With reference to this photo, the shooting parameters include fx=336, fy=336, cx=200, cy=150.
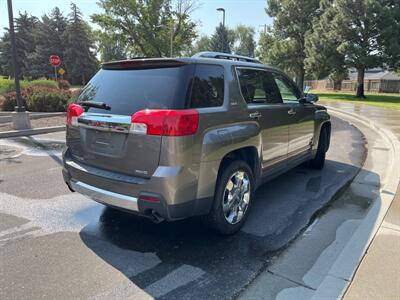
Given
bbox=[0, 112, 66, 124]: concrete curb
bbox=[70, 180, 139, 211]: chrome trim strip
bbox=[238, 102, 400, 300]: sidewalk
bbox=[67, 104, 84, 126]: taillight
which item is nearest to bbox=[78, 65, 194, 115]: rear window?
bbox=[67, 104, 84, 126]: taillight

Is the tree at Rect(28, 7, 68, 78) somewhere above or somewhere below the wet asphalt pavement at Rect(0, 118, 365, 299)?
above

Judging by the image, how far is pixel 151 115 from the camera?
9.84 ft

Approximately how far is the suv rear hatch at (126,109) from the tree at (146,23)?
35345mm

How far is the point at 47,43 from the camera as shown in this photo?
57938 millimetres

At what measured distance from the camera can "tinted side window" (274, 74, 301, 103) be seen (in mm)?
4989

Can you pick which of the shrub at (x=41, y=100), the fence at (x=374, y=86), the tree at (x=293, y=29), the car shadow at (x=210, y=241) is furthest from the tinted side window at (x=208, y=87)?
the fence at (x=374, y=86)

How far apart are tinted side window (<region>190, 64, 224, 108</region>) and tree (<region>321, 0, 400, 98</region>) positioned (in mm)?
32326

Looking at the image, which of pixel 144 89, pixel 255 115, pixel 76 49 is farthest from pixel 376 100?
pixel 76 49

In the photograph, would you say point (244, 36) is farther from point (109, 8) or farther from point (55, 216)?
point (55, 216)

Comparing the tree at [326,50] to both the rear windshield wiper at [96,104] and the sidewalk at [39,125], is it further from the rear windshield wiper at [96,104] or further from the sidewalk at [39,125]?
the rear windshield wiper at [96,104]

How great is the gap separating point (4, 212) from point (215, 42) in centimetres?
7332

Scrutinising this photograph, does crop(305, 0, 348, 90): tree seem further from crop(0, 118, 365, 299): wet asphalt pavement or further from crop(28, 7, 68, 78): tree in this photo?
crop(28, 7, 68, 78): tree

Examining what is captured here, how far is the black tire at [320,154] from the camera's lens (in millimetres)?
6477

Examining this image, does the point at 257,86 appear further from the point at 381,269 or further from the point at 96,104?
the point at 381,269
